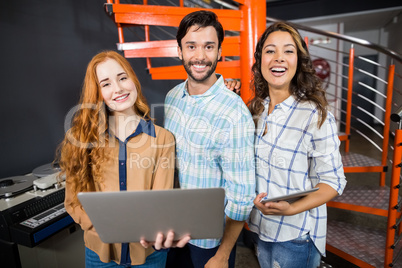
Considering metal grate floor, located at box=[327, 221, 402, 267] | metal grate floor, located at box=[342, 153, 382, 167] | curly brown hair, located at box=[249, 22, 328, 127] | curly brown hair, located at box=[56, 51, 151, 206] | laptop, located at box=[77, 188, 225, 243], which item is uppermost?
curly brown hair, located at box=[249, 22, 328, 127]

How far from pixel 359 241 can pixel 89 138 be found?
2.00 metres

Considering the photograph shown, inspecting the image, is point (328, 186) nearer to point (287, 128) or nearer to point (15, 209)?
point (287, 128)

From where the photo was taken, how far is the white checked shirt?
102cm

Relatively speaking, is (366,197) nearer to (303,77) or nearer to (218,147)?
(303,77)

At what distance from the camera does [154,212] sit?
80 centimetres

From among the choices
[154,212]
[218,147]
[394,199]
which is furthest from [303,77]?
[394,199]

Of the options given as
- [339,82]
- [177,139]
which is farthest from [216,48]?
[339,82]

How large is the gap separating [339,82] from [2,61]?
6.57 meters

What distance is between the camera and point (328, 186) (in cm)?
102

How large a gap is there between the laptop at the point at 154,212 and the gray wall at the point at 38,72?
3.59ft

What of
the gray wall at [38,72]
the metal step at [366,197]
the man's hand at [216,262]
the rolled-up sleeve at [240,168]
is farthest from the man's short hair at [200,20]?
the metal step at [366,197]

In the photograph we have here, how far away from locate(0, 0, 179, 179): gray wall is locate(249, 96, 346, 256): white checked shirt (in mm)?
996

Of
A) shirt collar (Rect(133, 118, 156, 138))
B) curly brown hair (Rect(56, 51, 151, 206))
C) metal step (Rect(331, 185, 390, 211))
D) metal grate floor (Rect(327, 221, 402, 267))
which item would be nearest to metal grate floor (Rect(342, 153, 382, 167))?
metal step (Rect(331, 185, 390, 211))

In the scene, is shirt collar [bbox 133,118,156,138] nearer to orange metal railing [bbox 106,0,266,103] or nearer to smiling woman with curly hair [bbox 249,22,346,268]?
smiling woman with curly hair [bbox 249,22,346,268]
